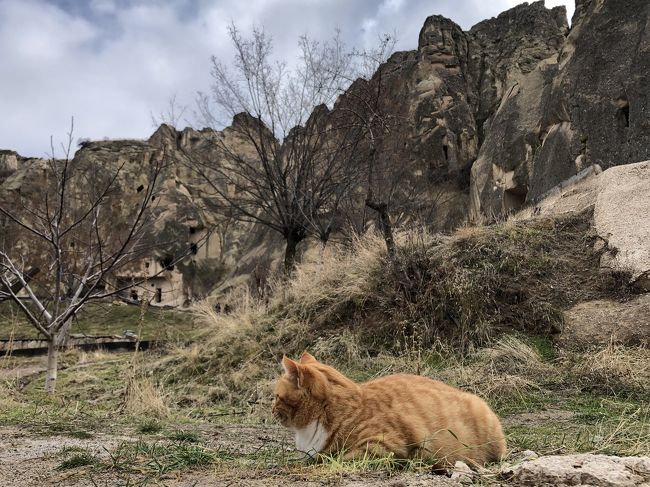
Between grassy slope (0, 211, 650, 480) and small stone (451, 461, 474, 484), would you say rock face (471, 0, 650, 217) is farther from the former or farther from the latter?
small stone (451, 461, 474, 484)

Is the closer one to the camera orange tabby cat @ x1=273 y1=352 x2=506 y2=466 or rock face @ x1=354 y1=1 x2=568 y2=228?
orange tabby cat @ x1=273 y1=352 x2=506 y2=466

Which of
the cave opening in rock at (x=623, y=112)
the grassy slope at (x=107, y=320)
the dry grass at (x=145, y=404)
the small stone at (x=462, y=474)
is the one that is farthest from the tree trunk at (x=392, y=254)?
the grassy slope at (x=107, y=320)

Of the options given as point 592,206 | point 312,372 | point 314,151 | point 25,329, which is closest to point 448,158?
point 314,151

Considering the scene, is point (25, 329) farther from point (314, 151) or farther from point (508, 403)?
point (508, 403)

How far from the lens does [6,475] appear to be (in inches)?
117

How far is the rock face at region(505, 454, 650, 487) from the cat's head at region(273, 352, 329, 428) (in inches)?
42.9

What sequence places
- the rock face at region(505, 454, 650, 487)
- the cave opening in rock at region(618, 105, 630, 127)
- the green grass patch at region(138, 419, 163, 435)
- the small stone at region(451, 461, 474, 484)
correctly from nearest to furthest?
the rock face at region(505, 454, 650, 487) → the small stone at region(451, 461, 474, 484) → the green grass patch at region(138, 419, 163, 435) → the cave opening in rock at region(618, 105, 630, 127)

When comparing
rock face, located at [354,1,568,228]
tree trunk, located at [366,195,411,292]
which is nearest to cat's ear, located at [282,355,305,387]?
tree trunk, located at [366,195,411,292]

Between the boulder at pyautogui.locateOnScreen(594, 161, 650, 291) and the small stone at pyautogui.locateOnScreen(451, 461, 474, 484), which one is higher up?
the boulder at pyautogui.locateOnScreen(594, 161, 650, 291)

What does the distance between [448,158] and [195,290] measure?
69.5 feet

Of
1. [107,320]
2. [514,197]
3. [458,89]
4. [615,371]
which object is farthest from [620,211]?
[107,320]

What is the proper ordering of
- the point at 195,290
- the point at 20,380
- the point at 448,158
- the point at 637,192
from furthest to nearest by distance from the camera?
the point at 195,290
the point at 448,158
the point at 20,380
the point at 637,192

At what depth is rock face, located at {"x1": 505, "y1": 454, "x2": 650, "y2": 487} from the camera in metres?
2.10

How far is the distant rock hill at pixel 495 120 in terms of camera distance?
10914mm
